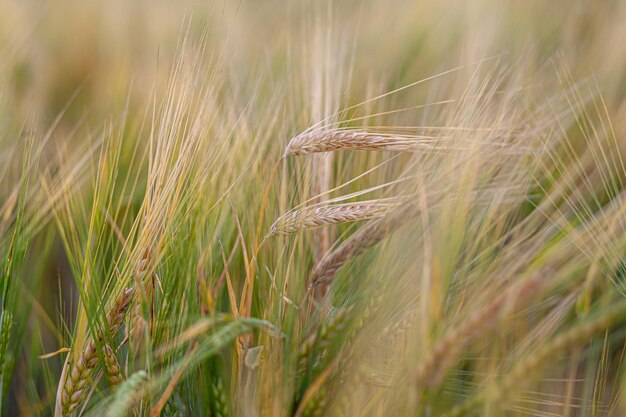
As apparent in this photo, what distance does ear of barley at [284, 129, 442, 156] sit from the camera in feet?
2.74

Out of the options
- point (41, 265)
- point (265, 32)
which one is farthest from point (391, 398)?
point (265, 32)

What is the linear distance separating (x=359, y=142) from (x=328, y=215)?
10cm

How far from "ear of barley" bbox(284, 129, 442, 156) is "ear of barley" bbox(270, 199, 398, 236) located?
0.07m

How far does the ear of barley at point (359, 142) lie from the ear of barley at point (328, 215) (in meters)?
0.07

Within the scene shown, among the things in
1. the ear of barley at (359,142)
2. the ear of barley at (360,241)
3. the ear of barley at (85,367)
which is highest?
the ear of barley at (359,142)

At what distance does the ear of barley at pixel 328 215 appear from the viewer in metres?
0.81

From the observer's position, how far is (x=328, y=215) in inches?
32.5

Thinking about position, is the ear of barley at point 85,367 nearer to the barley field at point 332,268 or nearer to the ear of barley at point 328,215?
the barley field at point 332,268

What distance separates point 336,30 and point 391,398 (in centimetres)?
98

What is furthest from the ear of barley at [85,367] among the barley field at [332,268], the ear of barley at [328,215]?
the ear of barley at [328,215]

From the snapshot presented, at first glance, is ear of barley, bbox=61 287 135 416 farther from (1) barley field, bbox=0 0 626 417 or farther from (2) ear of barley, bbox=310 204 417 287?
(2) ear of barley, bbox=310 204 417 287

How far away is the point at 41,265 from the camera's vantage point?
114cm

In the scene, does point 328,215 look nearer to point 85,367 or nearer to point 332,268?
point 332,268

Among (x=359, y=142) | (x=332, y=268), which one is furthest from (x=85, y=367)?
(x=359, y=142)
